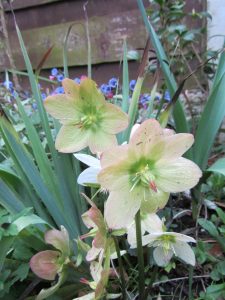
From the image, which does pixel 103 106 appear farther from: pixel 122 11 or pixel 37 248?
pixel 122 11

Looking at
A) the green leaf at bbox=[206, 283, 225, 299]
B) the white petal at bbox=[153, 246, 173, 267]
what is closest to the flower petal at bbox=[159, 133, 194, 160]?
the white petal at bbox=[153, 246, 173, 267]

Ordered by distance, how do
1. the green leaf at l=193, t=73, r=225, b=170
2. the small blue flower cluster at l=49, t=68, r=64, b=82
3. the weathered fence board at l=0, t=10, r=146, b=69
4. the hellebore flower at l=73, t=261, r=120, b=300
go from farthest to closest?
the weathered fence board at l=0, t=10, r=146, b=69, the small blue flower cluster at l=49, t=68, r=64, b=82, the green leaf at l=193, t=73, r=225, b=170, the hellebore flower at l=73, t=261, r=120, b=300

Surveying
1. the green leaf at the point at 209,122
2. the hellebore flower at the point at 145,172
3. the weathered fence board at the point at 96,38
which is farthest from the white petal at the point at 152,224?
the weathered fence board at the point at 96,38

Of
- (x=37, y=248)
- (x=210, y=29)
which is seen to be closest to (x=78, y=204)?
(x=37, y=248)

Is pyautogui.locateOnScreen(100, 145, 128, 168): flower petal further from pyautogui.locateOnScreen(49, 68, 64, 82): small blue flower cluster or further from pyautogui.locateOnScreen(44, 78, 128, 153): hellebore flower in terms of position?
pyautogui.locateOnScreen(49, 68, 64, 82): small blue flower cluster

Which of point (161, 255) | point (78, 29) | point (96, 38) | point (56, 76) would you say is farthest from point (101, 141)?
point (78, 29)

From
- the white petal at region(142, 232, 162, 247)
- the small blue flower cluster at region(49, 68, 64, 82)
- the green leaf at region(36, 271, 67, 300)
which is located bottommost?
the green leaf at region(36, 271, 67, 300)

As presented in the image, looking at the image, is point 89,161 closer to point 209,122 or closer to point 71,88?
point 71,88
